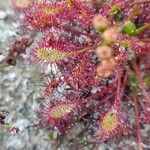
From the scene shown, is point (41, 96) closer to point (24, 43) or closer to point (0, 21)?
point (24, 43)

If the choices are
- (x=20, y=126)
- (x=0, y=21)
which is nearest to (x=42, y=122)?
(x=20, y=126)

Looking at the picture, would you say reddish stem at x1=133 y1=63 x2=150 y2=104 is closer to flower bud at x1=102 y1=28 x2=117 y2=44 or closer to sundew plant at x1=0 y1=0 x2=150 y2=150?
sundew plant at x1=0 y1=0 x2=150 y2=150

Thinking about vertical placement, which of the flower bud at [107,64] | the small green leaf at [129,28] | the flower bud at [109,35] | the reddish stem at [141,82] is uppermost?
the flower bud at [109,35]

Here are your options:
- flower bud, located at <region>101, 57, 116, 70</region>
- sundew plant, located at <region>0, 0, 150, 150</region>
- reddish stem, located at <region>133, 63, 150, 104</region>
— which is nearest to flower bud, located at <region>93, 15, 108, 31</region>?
sundew plant, located at <region>0, 0, 150, 150</region>

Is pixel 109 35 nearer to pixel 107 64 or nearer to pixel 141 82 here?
pixel 107 64

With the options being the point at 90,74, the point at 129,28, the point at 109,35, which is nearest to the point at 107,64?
the point at 109,35

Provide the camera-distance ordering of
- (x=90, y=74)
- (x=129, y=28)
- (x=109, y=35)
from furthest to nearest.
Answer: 1. (x=129, y=28)
2. (x=90, y=74)
3. (x=109, y=35)

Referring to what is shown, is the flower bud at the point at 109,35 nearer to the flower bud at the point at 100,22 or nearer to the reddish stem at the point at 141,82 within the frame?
the flower bud at the point at 100,22

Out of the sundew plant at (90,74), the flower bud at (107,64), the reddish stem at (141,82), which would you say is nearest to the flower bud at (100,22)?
the sundew plant at (90,74)
